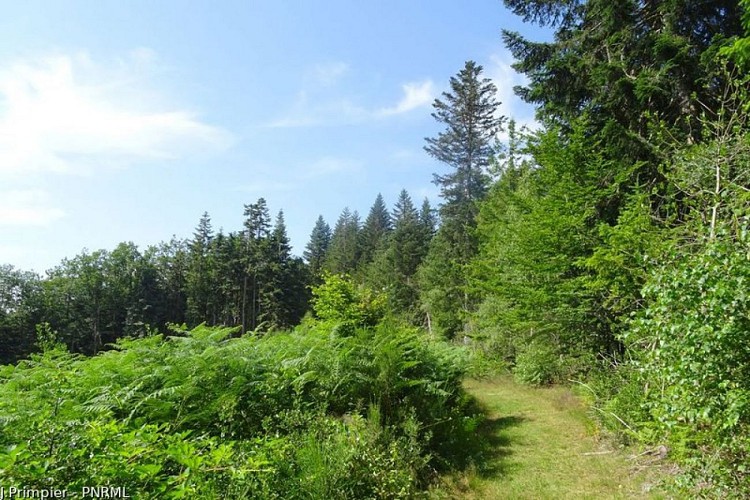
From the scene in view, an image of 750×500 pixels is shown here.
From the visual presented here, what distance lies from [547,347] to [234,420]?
10.3 m

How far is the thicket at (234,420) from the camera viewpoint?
2576 mm

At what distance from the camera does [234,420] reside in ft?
15.6

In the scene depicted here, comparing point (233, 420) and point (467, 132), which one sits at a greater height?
point (467, 132)

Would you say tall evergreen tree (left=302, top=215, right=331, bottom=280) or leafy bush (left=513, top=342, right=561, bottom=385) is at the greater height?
tall evergreen tree (left=302, top=215, right=331, bottom=280)

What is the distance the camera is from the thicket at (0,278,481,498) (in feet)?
8.45

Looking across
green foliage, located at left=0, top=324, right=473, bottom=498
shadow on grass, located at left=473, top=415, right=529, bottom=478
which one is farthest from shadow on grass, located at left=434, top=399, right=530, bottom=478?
green foliage, located at left=0, top=324, right=473, bottom=498

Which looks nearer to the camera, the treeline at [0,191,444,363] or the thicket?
the thicket

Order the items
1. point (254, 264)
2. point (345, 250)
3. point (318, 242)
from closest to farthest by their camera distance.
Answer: point (254, 264)
point (345, 250)
point (318, 242)

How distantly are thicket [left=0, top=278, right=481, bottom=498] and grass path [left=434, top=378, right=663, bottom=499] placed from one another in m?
0.64

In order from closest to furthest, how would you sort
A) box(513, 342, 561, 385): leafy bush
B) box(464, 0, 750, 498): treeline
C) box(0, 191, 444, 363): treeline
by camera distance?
box(464, 0, 750, 498): treeline < box(513, 342, 561, 385): leafy bush < box(0, 191, 444, 363): treeline

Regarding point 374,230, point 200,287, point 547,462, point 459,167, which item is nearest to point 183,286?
point 200,287

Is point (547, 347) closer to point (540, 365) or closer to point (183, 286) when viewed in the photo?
point (540, 365)

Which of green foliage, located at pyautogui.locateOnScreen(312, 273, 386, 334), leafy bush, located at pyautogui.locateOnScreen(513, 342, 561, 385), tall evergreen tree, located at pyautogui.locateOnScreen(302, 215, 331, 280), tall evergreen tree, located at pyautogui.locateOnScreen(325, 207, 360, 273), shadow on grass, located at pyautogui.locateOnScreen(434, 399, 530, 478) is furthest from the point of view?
tall evergreen tree, located at pyautogui.locateOnScreen(302, 215, 331, 280)

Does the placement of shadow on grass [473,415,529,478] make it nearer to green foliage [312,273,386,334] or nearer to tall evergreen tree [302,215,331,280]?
green foliage [312,273,386,334]
